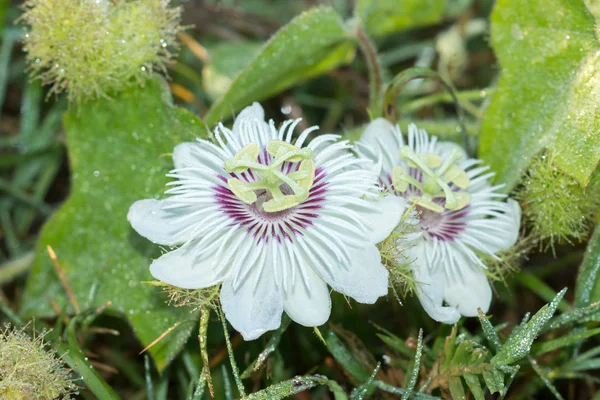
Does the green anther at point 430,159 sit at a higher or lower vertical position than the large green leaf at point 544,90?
lower

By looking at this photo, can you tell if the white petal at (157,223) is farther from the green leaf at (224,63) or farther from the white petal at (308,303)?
the green leaf at (224,63)

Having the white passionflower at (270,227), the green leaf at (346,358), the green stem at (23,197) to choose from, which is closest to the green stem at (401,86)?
the white passionflower at (270,227)

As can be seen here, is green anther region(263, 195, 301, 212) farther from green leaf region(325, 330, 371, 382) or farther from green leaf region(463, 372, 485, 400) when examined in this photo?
green leaf region(463, 372, 485, 400)

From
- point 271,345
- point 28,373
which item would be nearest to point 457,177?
point 271,345

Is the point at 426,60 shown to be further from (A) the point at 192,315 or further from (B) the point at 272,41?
(A) the point at 192,315

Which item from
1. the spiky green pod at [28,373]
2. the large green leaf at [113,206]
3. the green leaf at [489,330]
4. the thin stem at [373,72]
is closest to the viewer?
the spiky green pod at [28,373]

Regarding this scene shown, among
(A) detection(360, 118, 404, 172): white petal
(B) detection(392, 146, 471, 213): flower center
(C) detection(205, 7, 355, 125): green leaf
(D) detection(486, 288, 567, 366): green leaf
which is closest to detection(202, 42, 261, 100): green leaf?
(C) detection(205, 7, 355, 125): green leaf

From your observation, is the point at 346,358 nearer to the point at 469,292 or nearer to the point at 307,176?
the point at 469,292
